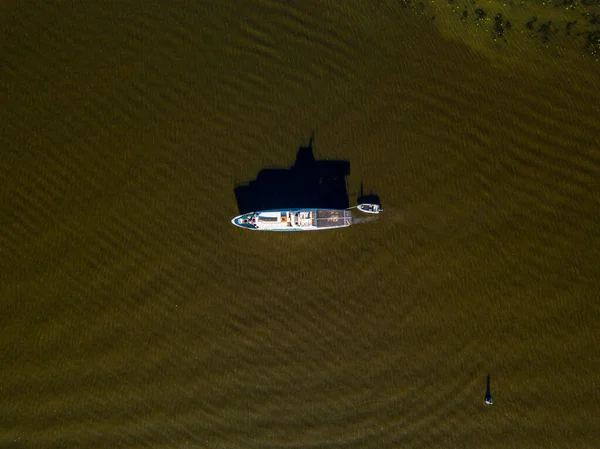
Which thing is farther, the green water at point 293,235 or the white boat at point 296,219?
the green water at point 293,235

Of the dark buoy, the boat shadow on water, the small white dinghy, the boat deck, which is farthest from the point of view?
the boat shadow on water

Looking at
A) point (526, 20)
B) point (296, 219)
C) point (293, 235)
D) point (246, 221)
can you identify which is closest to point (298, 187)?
point (296, 219)

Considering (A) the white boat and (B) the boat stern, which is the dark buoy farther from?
(B) the boat stern

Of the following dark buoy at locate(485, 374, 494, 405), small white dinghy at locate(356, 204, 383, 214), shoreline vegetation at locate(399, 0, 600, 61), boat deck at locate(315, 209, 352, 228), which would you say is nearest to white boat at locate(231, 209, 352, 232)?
boat deck at locate(315, 209, 352, 228)

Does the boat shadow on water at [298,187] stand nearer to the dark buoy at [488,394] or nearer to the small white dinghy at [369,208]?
the small white dinghy at [369,208]

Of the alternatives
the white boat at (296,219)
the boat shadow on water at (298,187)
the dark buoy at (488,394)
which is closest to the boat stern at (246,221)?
the white boat at (296,219)

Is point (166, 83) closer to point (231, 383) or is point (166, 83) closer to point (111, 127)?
point (111, 127)
